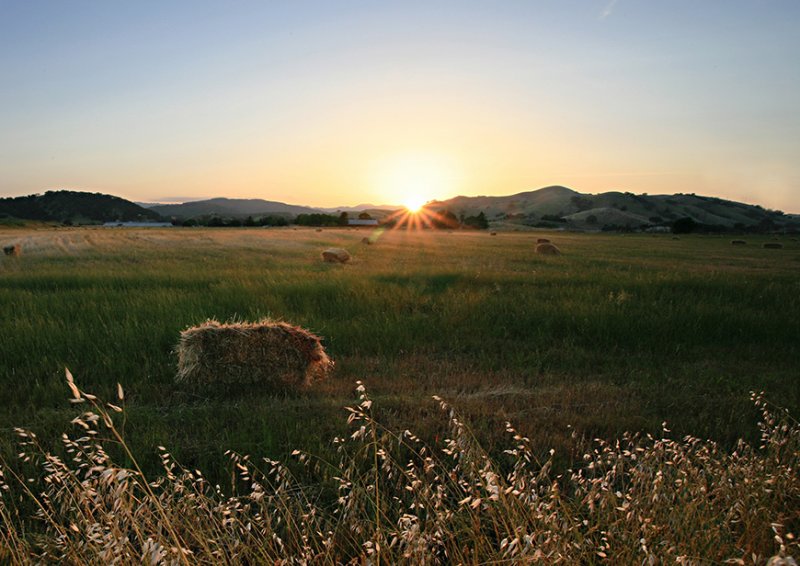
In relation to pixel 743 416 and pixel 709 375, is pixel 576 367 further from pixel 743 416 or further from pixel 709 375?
pixel 743 416

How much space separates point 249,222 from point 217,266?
81.8m

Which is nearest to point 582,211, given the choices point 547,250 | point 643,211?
point 643,211

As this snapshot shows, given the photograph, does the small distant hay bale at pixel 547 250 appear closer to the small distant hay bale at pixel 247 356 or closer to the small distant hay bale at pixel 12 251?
the small distant hay bale at pixel 247 356

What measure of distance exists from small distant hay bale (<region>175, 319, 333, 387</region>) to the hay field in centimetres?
26

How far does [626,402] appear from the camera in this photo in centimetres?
651

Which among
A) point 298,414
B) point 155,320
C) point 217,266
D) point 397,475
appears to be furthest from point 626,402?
point 217,266

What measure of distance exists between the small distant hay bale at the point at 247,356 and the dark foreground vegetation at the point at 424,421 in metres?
0.26

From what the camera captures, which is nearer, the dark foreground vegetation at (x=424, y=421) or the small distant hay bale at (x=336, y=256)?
the dark foreground vegetation at (x=424, y=421)

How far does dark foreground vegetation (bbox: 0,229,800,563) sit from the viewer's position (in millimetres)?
3053

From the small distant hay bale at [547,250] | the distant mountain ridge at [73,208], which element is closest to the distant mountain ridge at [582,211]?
the distant mountain ridge at [73,208]

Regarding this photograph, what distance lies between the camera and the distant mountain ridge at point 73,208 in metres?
129

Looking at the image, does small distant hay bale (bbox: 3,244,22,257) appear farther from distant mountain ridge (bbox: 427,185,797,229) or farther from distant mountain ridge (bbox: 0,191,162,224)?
distant mountain ridge (bbox: 0,191,162,224)

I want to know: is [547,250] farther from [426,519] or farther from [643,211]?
[643,211]

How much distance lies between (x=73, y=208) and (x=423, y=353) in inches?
6352
